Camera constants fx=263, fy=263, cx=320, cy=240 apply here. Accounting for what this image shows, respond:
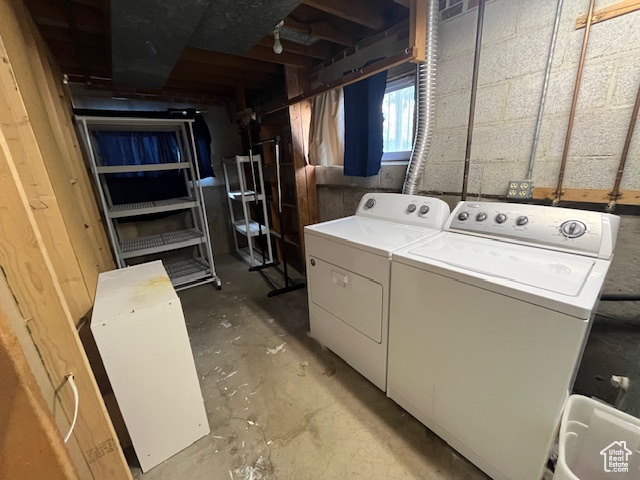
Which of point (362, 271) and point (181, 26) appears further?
point (181, 26)

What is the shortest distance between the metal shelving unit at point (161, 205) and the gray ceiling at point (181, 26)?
64cm

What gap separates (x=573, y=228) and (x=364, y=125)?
1.50 meters

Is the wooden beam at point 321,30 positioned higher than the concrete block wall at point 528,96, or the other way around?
the wooden beam at point 321,30

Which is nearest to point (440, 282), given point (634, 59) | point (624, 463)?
point (624, 463)

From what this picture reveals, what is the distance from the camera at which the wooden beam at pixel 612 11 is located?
1.07 metres

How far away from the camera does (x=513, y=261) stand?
Result: 1092 millimetres

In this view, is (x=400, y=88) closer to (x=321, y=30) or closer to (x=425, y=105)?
(x=425, y=105)

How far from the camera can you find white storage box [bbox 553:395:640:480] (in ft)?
2.84

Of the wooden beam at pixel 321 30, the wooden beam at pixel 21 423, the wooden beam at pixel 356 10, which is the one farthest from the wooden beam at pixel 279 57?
the wooden beam at pixel 21 423

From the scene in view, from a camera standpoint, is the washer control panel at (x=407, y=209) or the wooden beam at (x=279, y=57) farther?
the wooden beam at (x=279, y=57)

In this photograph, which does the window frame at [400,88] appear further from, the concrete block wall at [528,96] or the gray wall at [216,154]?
the gray wall at [216,154]

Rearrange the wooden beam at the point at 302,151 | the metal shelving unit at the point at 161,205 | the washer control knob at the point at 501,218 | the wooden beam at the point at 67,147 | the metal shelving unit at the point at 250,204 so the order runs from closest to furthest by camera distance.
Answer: the washer control knob at the point at 501,218 < the wooden beam at the point at 67,147 < the metal shelving unit at the point at 161,205 < the wooden beam at the point at 302,151 < the metal shelving unit at the point at 250,204

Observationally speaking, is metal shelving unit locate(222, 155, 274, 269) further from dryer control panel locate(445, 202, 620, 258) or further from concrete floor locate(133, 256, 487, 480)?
dryer control panel locate(445, 202, 620, 258)

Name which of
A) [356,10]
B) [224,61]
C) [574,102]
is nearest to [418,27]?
[356,10]
